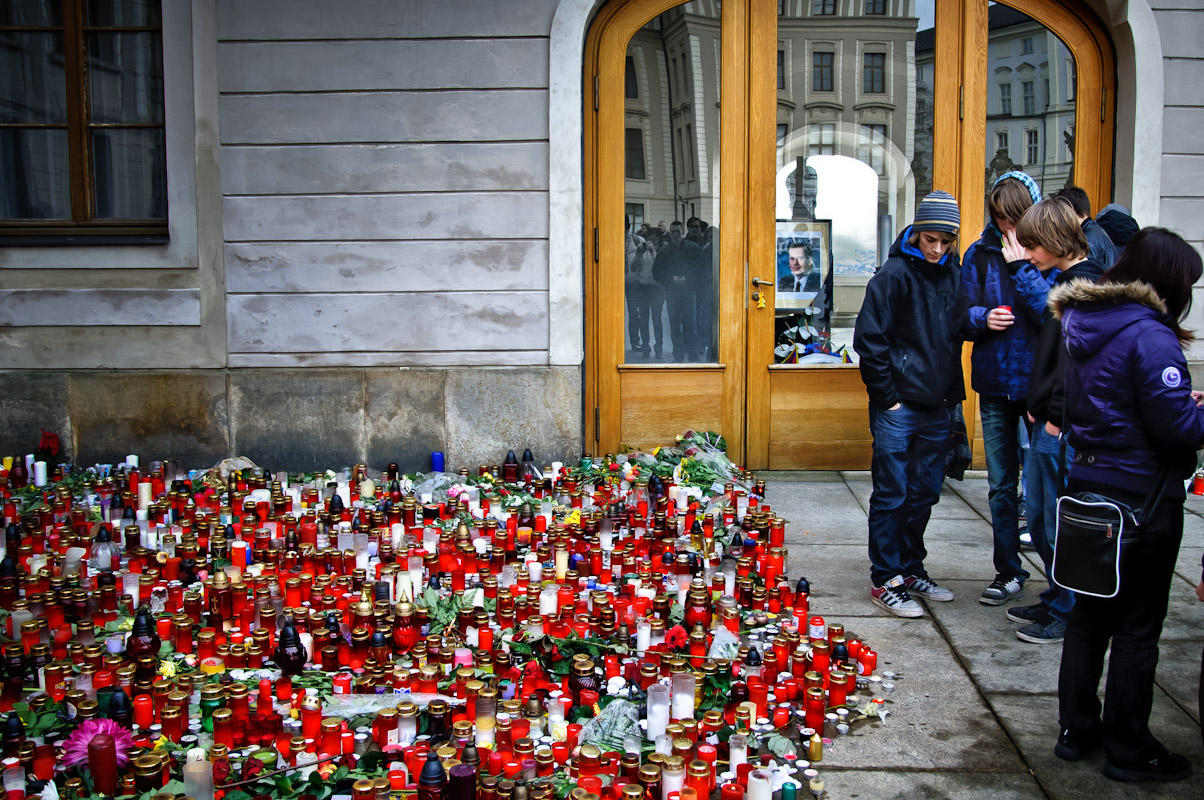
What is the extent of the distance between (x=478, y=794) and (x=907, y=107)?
6.39 meters

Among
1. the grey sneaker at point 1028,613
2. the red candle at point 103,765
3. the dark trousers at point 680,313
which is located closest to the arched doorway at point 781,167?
the dark trousers at point 680,313

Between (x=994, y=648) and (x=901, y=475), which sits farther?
(x=901, y=475)

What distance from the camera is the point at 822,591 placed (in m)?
5.18

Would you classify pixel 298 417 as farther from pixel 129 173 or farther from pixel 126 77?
pixel 126 77

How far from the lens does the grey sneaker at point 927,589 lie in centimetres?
500

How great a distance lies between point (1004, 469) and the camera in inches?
191

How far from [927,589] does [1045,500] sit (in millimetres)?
802

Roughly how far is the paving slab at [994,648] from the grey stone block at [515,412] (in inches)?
128

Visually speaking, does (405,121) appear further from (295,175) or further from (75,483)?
(75,483)

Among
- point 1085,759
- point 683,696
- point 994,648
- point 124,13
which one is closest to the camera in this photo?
point 1085,759

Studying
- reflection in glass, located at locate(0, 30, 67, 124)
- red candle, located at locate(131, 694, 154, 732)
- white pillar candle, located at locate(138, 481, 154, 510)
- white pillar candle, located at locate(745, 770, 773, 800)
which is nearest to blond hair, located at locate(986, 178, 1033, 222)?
white pillar candle, located at locate(745, 770, 773, 800)

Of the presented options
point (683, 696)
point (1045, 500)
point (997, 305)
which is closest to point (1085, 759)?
point (683, 696)

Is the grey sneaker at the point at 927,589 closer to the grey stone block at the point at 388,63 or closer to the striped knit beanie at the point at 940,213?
the striped knit beanie at the point at 940,213

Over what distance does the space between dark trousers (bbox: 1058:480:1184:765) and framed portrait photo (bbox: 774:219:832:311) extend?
183 inches
